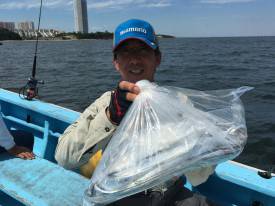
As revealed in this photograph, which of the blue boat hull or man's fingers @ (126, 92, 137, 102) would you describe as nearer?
man's fingers @ (126, 92, 137, 102)

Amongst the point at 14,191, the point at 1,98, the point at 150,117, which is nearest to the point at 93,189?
the point at 150,117

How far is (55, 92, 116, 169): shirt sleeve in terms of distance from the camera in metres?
1.81

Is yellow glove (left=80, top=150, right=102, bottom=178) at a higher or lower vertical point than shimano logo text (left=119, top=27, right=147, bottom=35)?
lower


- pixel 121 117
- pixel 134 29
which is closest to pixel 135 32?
pixel 134 29

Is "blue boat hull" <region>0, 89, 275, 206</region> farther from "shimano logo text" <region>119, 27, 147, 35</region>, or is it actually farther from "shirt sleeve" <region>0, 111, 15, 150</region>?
"shimano logo text" <region>119, 27, 147, 35</region>

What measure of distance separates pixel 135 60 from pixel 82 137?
0.56 meters

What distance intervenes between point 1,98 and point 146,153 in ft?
11.5

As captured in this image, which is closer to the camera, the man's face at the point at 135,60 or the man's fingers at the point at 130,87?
the man's fingers at the point at 130,87

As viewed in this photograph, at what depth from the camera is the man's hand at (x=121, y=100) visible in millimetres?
1721

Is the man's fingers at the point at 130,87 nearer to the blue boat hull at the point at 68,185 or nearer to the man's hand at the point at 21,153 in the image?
the blue boat hull at the point at 68,185

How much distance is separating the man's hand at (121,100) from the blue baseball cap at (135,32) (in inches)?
13.4

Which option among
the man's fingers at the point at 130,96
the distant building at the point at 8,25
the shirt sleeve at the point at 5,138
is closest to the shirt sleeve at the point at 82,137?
the man's fingers at the point at 130,96

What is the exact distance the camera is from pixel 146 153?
150cm

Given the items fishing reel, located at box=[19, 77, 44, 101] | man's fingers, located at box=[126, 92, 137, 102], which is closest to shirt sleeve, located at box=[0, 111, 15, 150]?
fishing reel, located at box=[19, 77, 44, 101]
